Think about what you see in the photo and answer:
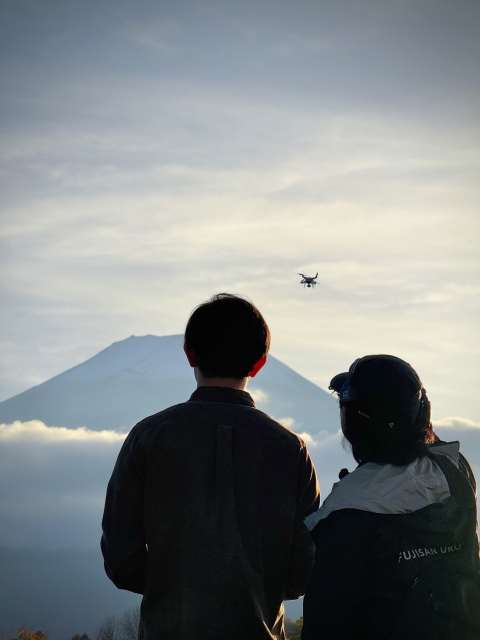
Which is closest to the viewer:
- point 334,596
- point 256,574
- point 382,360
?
point 334,596

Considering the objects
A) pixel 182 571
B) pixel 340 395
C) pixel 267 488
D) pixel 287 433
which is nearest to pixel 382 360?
pixel 340 395

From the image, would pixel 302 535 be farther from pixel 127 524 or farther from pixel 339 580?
pixel 127 524

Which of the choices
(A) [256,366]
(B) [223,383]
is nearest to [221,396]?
(B) [223,383]

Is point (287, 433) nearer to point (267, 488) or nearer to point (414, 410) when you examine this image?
point (267, 488)

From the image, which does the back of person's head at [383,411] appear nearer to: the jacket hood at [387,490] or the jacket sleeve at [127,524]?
the jacket hood at [387,490]

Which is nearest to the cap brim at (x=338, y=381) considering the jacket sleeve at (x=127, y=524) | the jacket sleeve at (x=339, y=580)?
the jacket sleeve at (x=339, y=580)

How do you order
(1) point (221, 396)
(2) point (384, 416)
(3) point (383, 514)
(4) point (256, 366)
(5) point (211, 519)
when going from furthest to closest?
(4) point (256, 366)
(1) point (221, 396)
(2) point (384, 416)
(5) point (211, 519)
(3) point (383, 514)

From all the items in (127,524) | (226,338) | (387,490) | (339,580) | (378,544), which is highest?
(226,338)
